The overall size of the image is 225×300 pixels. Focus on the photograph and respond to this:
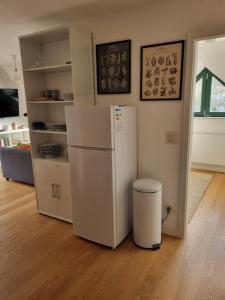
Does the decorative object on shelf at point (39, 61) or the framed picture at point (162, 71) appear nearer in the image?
the framed picture at point (162, 71)

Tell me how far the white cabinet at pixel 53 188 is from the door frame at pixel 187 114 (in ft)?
4.29

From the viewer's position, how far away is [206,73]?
4.50m

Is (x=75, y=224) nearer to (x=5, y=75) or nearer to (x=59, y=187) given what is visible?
(x=59, y=187)

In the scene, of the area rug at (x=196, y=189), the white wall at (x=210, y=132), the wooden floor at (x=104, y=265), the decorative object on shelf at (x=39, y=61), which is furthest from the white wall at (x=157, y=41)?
the white wall at (x=210, y=132)

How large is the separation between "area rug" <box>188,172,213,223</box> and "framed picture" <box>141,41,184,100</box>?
1509 mm

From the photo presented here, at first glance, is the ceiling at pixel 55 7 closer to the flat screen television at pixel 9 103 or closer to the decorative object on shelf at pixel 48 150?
the decorative object on shelf at pixel 48 150

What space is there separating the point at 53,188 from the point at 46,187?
0.40ft

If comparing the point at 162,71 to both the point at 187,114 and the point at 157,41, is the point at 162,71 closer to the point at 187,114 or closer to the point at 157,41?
the point at 157,41

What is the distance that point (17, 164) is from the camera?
13.2ft

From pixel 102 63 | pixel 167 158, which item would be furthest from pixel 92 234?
pixel 102 63

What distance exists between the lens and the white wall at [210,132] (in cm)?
430

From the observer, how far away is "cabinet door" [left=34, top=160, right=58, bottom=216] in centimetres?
280

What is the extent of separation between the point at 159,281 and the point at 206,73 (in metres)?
4.02

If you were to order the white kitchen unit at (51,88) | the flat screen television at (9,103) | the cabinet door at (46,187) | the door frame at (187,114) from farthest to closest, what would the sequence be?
the flat screen television at (9,103) < the cabinet door at (46,187) < the white kitchen unit at (51,88) < the door frame at (187,114)
